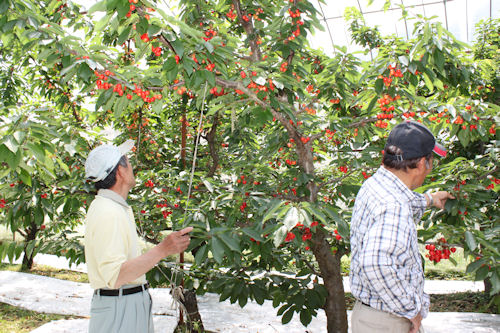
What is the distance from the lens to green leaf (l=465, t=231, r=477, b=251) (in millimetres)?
1649

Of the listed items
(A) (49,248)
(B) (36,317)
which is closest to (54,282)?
(B) (36,317)

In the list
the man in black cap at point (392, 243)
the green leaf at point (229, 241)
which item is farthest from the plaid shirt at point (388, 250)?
the green leaf at point (229, 241)

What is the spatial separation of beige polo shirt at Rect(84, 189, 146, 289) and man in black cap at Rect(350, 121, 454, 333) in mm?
811

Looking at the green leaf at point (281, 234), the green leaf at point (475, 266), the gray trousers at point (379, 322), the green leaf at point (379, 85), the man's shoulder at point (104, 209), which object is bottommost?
the gray trousers at point (379, 322)

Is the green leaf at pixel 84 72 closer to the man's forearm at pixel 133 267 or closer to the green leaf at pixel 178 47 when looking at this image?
the green leaf at pixel 178 47

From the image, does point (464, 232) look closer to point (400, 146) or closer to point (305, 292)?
point (400, 146)

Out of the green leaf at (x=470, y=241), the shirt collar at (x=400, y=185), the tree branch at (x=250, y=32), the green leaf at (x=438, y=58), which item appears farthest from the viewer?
the tree branch at (x=250, y=32)

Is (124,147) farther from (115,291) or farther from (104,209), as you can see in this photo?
(115,291)

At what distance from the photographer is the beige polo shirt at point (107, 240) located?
4.73 feet

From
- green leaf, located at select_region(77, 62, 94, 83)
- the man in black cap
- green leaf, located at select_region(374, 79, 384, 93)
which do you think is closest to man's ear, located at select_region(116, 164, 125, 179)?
green leaf, located at select_region(77, 62, 94, 83)

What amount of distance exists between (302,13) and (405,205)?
5.38ft

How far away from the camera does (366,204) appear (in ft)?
4.26

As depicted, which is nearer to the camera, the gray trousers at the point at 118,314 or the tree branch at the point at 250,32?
the gray trousers at the point at 118,314

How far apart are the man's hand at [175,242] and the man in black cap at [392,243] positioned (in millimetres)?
632
